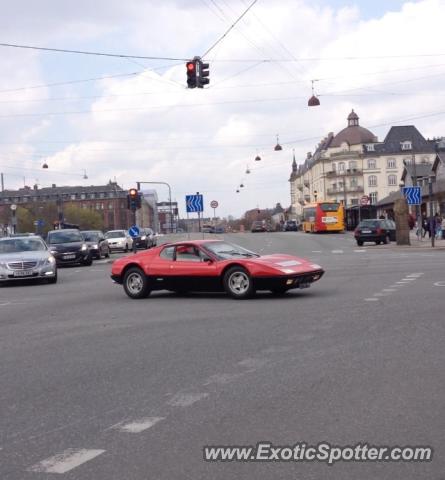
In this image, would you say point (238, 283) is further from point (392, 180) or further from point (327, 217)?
point (392, 180)

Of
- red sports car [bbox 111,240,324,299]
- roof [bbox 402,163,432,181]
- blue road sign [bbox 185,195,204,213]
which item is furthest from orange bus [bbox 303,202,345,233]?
red sports car [bbox 111,240,324,299]

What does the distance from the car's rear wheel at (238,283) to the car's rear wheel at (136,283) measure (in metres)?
2.04

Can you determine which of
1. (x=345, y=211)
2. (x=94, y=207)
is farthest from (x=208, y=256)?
(x=94, y=207)

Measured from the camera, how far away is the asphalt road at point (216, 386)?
5688mm

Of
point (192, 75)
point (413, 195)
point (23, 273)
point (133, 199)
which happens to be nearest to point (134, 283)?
point (23, 273)

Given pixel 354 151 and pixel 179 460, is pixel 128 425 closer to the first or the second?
pixel 179 460

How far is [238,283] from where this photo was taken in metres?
16.3

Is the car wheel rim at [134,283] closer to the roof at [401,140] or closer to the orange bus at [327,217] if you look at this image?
the orange bus at [327,217]

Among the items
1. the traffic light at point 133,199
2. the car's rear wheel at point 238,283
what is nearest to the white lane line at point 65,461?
the car's rear wheel at point 238,283

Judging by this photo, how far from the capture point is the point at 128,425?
6.64 metres

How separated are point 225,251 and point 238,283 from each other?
1.02 m

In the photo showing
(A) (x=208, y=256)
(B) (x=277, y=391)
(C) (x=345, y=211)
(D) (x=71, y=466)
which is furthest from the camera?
(C) (x=345, y=211)

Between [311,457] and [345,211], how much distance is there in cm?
7860

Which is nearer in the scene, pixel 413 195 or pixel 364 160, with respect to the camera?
pixel 413 195
